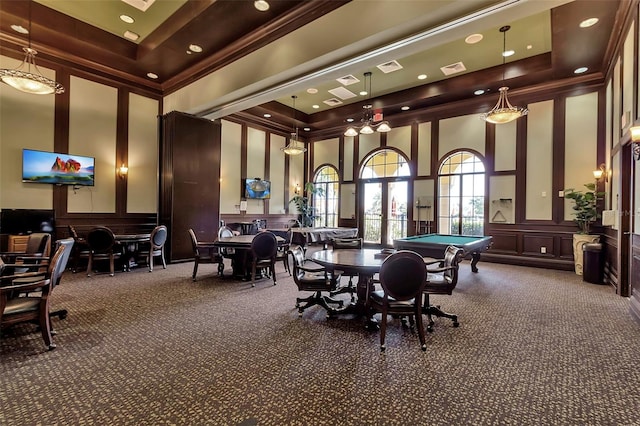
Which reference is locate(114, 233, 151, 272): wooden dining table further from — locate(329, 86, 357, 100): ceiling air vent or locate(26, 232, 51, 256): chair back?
locate(329, 86, 357, 100): ceiling air vent

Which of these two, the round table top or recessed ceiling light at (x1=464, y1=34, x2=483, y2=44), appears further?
recessed ceiling light at (x1=464, y1=34, x2=483, y2=44)

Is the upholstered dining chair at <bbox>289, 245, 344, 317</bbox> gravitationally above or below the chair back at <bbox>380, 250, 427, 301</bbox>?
below

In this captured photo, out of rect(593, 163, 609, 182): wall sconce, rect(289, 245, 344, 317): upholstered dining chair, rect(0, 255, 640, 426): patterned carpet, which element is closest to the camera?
rect(0, 255, 640, 426): patterned carpet

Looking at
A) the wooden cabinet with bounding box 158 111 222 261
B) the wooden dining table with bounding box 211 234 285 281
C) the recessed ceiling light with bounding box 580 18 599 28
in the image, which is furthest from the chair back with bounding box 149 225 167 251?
the recessed ceiling light with bounding box 580 18 599 28

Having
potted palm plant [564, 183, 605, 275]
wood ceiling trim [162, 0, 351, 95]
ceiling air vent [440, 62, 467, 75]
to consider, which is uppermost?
ceiling air vent [440, 62, 467, 75]

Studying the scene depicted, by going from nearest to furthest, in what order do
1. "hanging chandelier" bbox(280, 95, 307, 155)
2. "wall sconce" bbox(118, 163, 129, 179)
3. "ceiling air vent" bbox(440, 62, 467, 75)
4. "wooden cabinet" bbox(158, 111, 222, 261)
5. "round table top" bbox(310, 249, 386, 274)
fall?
"round table top" bbox(310, 249, 386, 274) < "ceiling air vent" bbox(440, 62, 467, 75) < "wall sconce" bbox(118, 163, 129, 179) < "wooden cabinet" bbox(158, 111, 222, 261) < "hanging chandelier" bbox(280, 95, 307, 155)

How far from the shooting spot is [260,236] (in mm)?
5133

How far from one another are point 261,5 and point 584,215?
7319 mm

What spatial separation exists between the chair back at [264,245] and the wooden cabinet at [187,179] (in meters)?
3.19

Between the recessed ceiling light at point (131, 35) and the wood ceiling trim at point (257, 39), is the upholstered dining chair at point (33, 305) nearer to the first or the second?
the wood ceiling trim at point (257, 39)

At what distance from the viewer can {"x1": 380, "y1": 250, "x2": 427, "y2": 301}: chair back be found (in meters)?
2.80

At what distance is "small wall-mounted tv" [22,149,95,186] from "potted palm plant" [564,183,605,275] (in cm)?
1029

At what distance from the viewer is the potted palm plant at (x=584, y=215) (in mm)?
6195

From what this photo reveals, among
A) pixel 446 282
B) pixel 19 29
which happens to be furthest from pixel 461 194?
pixel 19 29
